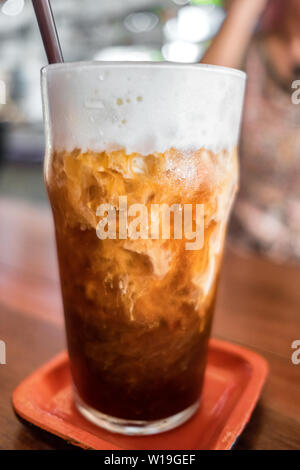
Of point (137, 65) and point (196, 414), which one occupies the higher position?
point (137, 65)

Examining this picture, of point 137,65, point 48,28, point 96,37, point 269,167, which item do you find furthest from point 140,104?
point 96,37

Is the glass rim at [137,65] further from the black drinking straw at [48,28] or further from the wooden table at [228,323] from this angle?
the wooden table at [228,323]

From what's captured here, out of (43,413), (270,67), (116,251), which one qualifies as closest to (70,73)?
(116,251)

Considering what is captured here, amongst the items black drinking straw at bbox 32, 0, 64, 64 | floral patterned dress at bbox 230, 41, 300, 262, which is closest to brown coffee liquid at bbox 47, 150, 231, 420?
black drinking straw at bbox 32, 0, 64, 64

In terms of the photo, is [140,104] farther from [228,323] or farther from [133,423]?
[228,323]

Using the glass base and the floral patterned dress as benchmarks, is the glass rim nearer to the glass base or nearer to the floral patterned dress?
the glass base
